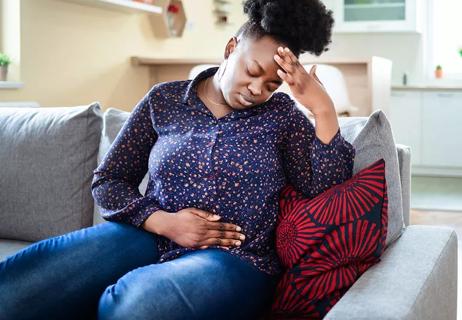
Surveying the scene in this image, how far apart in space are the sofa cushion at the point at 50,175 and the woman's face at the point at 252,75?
2.17ft

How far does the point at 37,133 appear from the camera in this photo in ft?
7.04

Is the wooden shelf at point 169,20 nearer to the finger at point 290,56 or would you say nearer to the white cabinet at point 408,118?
the white cabinet at point 408,118

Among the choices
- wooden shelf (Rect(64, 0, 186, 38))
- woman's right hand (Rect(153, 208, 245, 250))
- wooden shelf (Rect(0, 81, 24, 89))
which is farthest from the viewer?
wooden shelf (Rect(64, 0, 186, 38))

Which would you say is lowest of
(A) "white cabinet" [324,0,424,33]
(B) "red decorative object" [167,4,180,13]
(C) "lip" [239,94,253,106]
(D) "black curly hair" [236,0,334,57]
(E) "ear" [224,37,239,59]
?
(C) "lip" [239,94,253,106]

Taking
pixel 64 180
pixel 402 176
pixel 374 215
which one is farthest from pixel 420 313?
pixel 64 180

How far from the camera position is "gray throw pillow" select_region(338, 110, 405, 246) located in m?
1.64

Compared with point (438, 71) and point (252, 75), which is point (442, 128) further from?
point (252, 75)

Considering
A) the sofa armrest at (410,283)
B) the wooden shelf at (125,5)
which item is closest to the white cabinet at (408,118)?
the wooden shelf at (125,5)

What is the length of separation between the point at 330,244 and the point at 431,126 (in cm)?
532

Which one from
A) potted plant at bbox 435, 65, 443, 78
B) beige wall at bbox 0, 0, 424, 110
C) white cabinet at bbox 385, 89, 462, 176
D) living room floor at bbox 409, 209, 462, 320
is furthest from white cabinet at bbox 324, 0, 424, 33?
living room floor at bbox 409, 209, 462, 320

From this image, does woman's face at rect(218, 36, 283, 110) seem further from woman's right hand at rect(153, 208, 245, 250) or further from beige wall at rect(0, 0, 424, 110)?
beige wall at rect(0, 0, 424, 110)

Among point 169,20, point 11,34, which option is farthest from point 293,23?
point 169,20

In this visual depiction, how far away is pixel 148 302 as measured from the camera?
122 cm

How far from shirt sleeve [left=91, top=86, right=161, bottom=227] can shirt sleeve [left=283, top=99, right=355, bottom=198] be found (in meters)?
0.32
